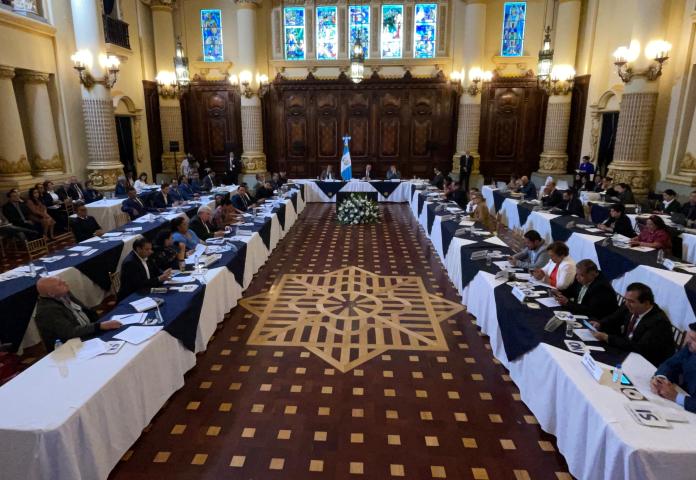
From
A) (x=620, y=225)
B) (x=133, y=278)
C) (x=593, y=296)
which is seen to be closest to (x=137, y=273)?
(x=133, y=278)

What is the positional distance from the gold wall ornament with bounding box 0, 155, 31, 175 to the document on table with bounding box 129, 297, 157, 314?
891cm

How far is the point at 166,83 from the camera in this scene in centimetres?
1709

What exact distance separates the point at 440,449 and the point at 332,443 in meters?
0.97

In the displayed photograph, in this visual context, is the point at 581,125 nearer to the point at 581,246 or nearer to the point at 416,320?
the point at 581,246

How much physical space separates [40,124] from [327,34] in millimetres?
10412

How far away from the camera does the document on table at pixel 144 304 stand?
15.0ft

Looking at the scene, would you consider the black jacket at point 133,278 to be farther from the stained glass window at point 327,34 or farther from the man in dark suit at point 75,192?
the stained glass window at point 327,34

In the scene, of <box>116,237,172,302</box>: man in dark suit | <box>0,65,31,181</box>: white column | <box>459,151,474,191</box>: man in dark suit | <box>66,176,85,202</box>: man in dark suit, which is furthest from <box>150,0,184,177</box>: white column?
<box>116,237,172,302</box>: man in dark suit

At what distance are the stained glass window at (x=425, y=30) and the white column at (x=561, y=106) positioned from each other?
14.5ft

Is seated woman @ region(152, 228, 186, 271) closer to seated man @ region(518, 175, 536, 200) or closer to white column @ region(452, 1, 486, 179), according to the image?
seated man @ region(518, 175, 536, 200)

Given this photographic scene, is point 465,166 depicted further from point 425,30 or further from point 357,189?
point 425,30

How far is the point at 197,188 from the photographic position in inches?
530

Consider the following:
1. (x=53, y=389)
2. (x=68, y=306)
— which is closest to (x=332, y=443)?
(x=53, y=389)

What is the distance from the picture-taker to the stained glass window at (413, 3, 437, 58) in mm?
16953
